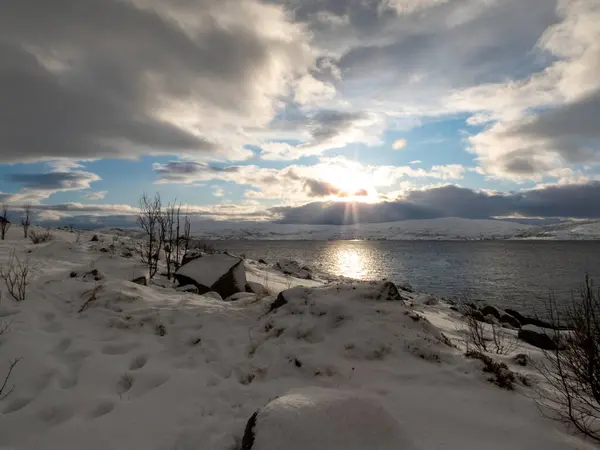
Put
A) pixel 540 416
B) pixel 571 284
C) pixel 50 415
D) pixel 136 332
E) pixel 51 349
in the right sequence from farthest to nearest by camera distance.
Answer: pixel 571 284 < pixel 136 332 < pixel 51 349 < pixel 50 415 < pixel 540 416

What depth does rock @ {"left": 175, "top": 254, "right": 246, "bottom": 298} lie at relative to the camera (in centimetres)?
1197

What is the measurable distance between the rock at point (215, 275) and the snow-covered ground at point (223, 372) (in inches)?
110

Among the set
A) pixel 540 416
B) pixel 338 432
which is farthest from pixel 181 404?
pixel 540 416

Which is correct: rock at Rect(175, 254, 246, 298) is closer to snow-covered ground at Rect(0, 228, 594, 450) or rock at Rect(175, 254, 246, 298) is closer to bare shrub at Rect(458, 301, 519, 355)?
snow-covered ground at Rect(0, 228, 594, 450)

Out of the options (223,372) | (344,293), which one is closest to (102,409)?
(223,372)

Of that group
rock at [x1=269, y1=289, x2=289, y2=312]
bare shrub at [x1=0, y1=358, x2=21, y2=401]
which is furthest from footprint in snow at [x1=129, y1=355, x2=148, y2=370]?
rock at [x1=269, y1=289, x2=289, y2=312]

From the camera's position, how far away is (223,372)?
6.14 meters

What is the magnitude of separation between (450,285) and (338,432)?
122 feet

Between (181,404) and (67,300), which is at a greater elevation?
(67,300)

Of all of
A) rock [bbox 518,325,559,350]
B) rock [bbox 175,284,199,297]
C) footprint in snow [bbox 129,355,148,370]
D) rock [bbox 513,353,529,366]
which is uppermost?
rock [bbox 175,284,199,297]

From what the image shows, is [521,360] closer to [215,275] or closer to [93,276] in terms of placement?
[215,275]

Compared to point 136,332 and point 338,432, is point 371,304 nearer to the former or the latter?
point 338,432

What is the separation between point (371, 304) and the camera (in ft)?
24.9

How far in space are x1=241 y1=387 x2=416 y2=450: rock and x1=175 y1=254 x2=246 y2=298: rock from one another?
8.09m
